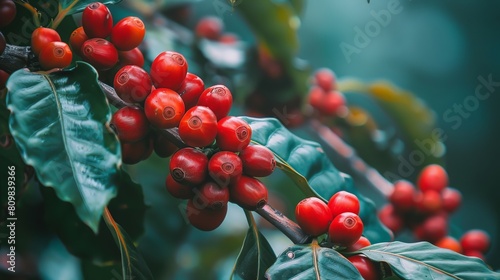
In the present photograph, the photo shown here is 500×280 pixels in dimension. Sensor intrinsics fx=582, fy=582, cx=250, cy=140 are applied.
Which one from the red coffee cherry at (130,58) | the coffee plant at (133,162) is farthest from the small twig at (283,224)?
the red coffee cherry at (130,58)

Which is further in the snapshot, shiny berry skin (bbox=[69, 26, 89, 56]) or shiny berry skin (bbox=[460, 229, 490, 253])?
shiny berry skin (bbox=[460, 229, 490, 253])

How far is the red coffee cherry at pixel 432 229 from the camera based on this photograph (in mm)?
1745

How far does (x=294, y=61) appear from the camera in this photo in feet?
6.60

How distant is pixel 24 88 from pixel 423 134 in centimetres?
169

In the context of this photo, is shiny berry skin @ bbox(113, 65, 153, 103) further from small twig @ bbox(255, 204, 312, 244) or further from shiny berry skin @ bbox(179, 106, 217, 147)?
small twig @ bbox(255, 204, 312, 244)

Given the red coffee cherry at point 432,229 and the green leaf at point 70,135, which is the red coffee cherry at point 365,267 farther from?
the red coffee cherry at point 432,229

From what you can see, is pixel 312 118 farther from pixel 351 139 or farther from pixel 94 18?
pixel 94 18

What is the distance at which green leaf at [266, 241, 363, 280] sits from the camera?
87cm

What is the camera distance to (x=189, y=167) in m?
0.88

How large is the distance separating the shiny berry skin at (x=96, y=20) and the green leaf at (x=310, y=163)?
0.32 meters

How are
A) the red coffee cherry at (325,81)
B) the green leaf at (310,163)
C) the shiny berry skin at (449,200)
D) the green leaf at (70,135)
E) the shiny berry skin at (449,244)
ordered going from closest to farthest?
the green leaf at (70,135) < the green leaf at (310,163) < the shiny berry skin at (449,244) < the shiny berry skin at (449,200) < the red coffee cherry at (325,81)

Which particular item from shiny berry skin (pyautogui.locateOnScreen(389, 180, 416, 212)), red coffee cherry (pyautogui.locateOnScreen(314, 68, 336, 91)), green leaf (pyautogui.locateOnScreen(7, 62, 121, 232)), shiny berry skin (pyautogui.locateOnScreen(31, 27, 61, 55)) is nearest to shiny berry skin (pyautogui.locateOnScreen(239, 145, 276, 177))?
green leaf (pyautogui.locateOnScreen(7, 62, 121, 232))

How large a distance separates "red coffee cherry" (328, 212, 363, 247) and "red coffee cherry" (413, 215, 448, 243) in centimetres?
90

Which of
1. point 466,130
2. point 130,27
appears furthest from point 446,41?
point 130,27
